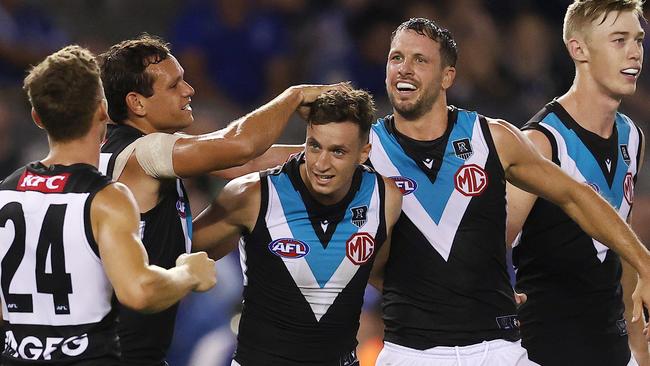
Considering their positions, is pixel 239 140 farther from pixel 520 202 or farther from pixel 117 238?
pixel 520 202

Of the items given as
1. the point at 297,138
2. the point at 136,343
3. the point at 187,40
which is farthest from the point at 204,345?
the point at 187,40

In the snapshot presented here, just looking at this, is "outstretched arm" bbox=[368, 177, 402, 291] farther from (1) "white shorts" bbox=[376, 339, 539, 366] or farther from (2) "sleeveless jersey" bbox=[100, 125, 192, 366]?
(2) "sleeveless jersey" bbox=[100, 125, 192, 366]

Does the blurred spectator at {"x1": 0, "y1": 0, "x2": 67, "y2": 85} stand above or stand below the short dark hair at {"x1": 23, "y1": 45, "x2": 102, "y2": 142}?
below

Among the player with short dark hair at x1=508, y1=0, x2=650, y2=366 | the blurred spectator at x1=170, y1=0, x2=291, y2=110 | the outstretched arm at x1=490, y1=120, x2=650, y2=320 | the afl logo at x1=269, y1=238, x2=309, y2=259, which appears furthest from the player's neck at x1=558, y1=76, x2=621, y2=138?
the blurred spectator at x1=170, y1=0, x2=291, y2=110

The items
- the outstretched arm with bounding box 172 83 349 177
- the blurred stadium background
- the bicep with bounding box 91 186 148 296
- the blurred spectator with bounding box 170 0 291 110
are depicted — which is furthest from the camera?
the blurred spectator with bounding box 170 0 291 110

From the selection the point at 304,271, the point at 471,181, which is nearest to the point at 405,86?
the point at 471,181

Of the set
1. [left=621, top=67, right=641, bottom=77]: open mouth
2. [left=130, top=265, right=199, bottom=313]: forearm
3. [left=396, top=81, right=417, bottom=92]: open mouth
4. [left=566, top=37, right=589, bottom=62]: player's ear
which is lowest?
[left=130, top=265, right=199, bottom=313]: forearm

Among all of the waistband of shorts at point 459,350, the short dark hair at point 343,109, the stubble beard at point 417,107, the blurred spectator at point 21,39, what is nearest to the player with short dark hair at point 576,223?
the waistband of shorts at point 459,350

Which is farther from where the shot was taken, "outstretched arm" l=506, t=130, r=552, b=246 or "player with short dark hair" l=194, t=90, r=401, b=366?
"outstretched arm" l=506, t=130, r=552, b=246

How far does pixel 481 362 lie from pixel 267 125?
1598mm

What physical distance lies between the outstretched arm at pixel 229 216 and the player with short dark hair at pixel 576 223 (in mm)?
1461

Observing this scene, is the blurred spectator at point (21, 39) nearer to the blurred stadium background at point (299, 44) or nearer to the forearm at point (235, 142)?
the blurred stadium background at point (299, 44)

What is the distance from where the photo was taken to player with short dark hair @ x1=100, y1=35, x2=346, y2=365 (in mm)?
5070

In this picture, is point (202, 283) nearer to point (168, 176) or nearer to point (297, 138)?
point (168, 176)
